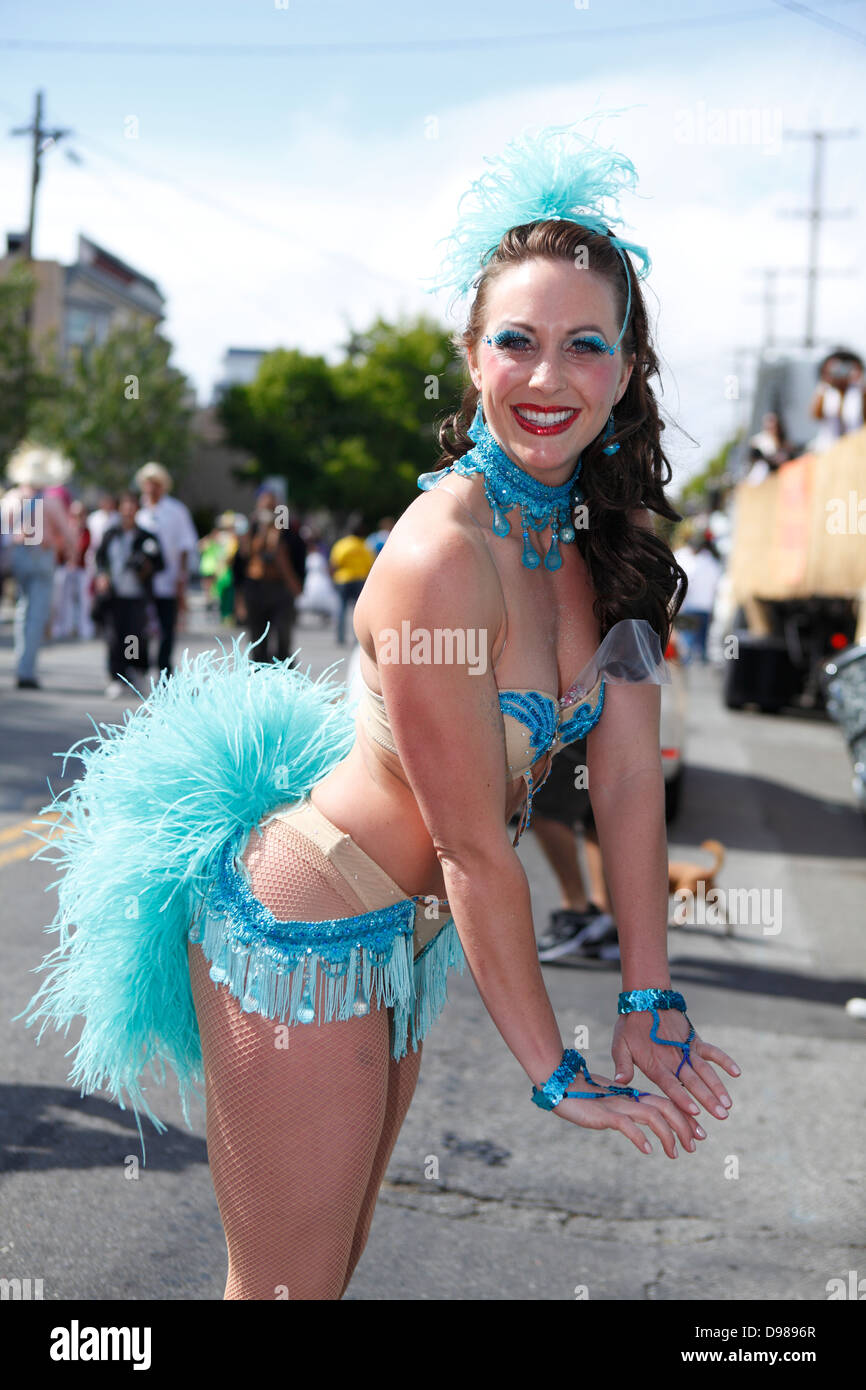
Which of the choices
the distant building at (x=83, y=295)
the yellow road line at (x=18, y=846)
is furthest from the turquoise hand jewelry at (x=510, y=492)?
the distant building at (x=83, y=295)

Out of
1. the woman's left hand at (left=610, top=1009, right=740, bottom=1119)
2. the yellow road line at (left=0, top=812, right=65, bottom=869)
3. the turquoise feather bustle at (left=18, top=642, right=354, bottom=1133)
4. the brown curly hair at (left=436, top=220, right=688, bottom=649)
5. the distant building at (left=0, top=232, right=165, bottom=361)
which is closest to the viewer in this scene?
the woman's left hand at (left=610, top=1009, right=740, bottom=1119)

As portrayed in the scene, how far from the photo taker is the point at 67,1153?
12.7ft

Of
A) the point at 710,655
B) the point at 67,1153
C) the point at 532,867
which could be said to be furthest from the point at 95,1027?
the point at 710,655

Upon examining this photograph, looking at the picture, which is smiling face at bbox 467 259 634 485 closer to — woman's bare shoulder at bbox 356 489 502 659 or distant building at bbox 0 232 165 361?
woman's bare shoulder at bbox 356 489 502 659

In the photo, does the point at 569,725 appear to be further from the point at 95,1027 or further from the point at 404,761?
the point at 95,1027

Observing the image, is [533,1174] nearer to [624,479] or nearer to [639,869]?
[639,869]

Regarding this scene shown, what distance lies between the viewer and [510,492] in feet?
7.00

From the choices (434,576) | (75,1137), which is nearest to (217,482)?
(75,1137)

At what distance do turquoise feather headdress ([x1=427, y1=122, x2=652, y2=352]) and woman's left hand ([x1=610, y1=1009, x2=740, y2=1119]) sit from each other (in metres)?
1.00

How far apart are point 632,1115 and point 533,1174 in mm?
2265

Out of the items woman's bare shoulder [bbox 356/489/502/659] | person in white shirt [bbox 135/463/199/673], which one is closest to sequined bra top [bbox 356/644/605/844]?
woman's bare shoulder [bbox 356/489/502/659]

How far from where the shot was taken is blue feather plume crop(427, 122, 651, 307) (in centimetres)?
214

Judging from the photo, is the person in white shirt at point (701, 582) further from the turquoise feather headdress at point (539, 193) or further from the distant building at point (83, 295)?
the distant building at point (83, 295)

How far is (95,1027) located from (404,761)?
2.83 feet
